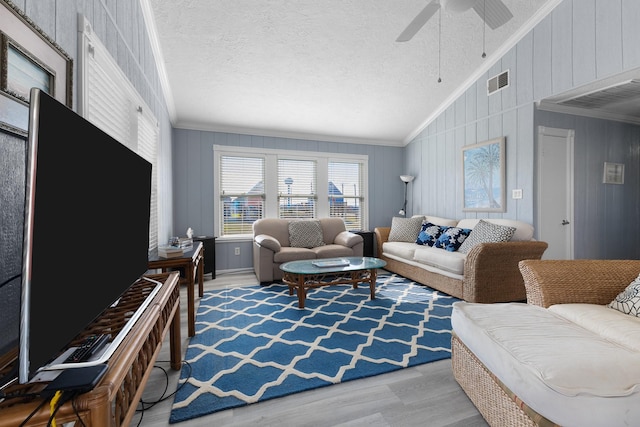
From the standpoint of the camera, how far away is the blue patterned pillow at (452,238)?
363 cm

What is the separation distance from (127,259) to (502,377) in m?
1.71

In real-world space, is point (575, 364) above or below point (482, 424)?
above

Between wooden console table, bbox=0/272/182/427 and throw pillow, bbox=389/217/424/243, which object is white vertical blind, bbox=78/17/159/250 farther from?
throw pillow, bbox=389/217/424/243

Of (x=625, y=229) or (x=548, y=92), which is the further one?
(x=625, y=229)

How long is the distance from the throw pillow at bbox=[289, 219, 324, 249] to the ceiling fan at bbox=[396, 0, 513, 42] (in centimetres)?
292

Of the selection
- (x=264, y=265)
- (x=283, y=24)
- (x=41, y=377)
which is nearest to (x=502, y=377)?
(x=41, y=377)

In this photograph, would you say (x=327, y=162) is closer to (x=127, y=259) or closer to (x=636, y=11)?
(x=636, y=11)

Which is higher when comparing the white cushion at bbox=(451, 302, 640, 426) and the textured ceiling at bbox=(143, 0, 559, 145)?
the textured ceiling at bbox=(143, 0, 559, 145)

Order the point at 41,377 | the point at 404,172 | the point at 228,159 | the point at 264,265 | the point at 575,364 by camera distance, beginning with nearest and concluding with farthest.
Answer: the point at 41,377, the point at 575,364, the point at 264,265, the point at 228,159, the point at 404,172

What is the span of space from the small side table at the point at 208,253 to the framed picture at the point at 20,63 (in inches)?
121

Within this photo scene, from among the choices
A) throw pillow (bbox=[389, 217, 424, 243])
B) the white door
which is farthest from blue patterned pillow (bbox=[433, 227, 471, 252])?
the white door

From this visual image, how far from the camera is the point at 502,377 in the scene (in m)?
1.20

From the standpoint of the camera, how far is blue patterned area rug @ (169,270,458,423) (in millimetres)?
1653

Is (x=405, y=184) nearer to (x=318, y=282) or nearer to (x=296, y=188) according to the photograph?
(x=296, y=188)
